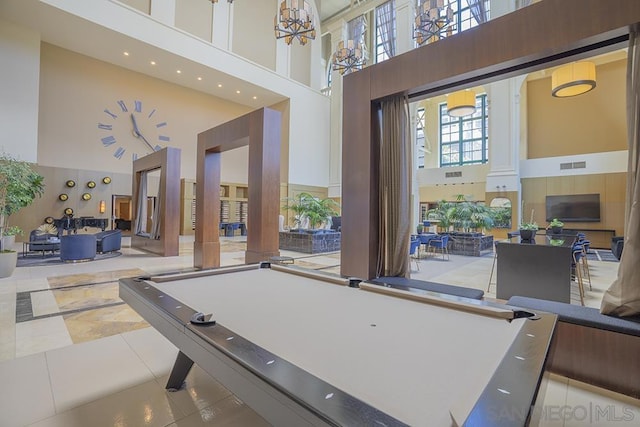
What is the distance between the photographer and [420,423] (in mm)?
708

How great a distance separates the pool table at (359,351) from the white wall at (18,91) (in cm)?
1086

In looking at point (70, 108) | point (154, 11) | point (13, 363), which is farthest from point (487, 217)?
point (70, 108)

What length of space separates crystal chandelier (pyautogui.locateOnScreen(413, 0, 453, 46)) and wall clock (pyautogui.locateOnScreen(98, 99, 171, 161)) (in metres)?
11.0

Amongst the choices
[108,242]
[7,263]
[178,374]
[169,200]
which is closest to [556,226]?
[178,374]

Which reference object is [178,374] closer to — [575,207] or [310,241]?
[310,241]

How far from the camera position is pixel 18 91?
9164mm

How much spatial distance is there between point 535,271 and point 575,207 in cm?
1005

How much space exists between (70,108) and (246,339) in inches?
561

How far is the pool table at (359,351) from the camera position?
77cm

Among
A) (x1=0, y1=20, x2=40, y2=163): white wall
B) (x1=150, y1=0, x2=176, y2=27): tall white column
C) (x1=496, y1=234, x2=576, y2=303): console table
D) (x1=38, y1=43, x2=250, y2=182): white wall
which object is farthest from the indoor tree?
(x1=496, y1=234, x2=576, y2=303): console table

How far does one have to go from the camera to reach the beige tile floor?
1.75m

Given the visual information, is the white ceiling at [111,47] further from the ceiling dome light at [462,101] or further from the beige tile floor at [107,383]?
the beige tile floor at [107,383]

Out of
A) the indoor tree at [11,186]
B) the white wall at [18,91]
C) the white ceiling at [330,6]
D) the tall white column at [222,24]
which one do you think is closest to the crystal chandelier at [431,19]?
the tall white column at [222,24]

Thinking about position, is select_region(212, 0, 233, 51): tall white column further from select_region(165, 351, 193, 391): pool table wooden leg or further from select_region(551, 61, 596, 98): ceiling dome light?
select_region(165, 351, 193, 391): pool table wooden leg
